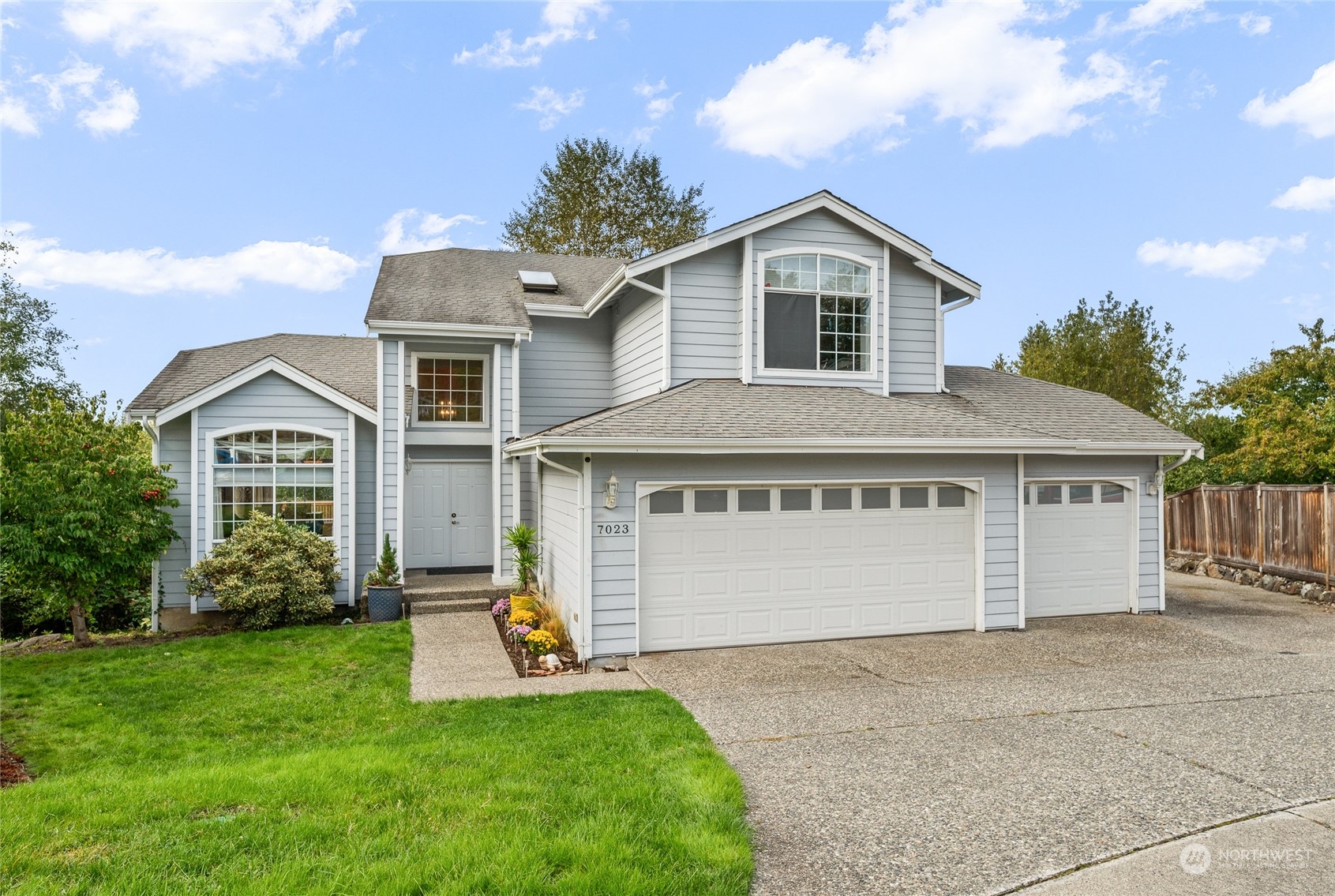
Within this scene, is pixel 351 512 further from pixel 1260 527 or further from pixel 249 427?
pixel 1260 527

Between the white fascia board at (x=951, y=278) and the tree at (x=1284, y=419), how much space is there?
34.1 ft

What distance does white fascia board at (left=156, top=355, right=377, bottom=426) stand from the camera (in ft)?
37.7

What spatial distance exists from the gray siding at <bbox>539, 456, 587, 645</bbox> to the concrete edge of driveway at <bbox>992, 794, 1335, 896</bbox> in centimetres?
569

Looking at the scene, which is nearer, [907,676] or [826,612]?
[907,676]

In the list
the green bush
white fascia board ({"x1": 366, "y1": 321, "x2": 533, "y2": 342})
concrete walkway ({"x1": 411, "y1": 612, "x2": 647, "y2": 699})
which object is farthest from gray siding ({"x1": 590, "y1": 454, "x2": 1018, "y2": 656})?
the green bush

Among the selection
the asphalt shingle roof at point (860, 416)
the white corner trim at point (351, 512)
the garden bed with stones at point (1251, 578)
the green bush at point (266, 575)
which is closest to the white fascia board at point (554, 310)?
the asphalt shingle roof at point (860, 416)

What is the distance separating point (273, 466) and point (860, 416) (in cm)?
908

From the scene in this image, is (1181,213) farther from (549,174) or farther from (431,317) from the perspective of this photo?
(549,174)

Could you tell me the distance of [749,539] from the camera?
9555 millimetres

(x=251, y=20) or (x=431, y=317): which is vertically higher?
(x=251, y=20)

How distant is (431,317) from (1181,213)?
1840cm

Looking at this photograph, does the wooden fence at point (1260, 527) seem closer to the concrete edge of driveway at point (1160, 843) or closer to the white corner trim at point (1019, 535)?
the white corner trim at point (1019, 535)

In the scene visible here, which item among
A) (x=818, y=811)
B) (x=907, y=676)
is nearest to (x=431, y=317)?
(x=907, y=676)

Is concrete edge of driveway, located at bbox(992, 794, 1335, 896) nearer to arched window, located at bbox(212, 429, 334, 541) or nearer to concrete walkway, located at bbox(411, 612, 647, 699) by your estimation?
concrete walkway, located at bbox(411, 612, 647, 699)
